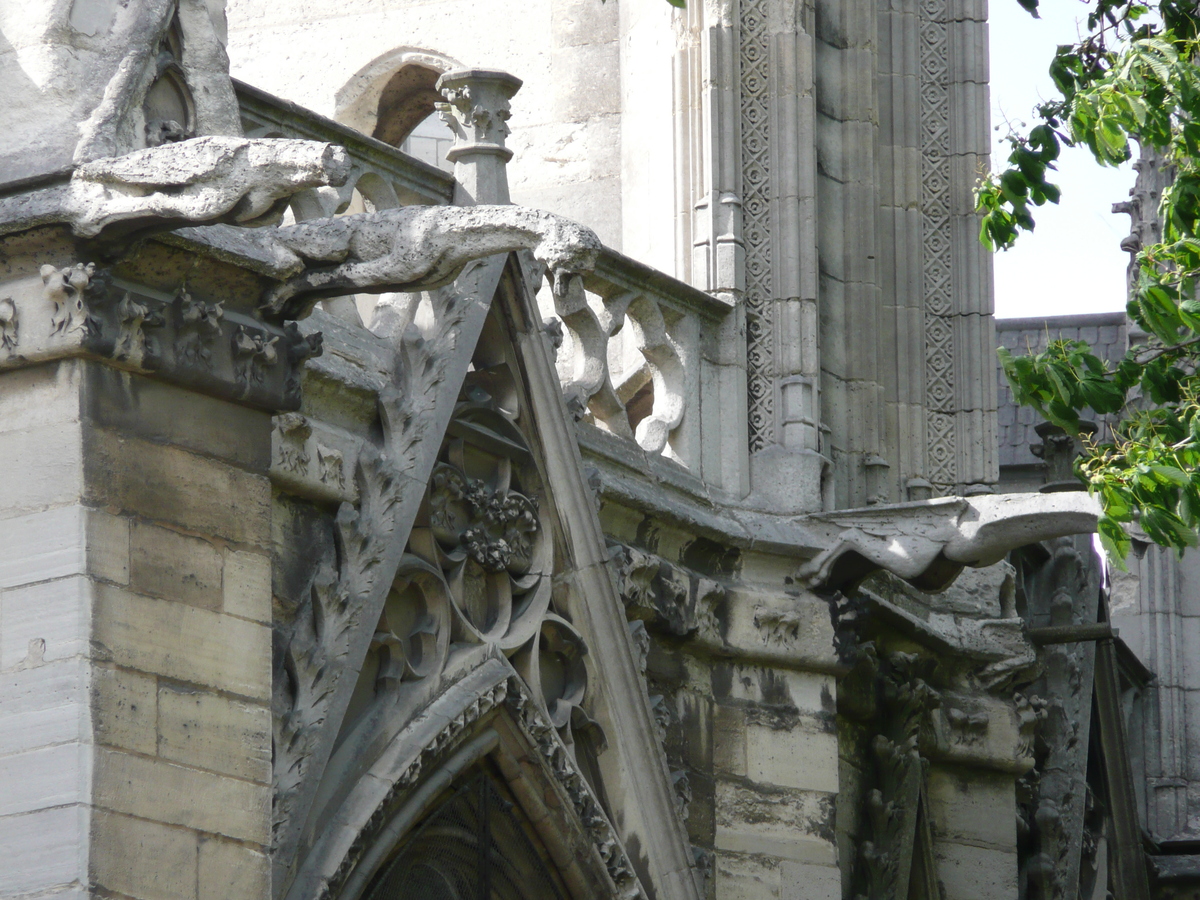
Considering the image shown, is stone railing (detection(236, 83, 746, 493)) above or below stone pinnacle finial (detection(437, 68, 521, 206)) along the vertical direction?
below

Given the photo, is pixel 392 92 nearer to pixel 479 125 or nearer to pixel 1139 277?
pixel 479 125

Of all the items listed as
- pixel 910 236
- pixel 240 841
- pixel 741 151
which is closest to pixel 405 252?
pixel 240 841

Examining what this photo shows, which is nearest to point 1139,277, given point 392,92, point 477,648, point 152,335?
point 477,648

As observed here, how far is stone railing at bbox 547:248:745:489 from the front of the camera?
769 cm

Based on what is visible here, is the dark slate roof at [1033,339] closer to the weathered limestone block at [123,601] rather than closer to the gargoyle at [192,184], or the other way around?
the weathered limestone block at [123,601]

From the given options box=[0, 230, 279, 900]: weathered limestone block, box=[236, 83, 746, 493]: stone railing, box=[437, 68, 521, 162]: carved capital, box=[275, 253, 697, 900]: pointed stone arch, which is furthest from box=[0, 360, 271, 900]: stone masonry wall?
box=[437, 68, 521, 162]: carved capital

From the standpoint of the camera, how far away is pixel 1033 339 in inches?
722

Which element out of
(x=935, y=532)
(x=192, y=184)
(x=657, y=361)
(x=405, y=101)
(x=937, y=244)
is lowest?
(x=192, y=184)

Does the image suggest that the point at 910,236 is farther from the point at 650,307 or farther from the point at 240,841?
the point at 240,841

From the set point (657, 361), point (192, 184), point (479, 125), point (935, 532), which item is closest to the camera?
point (192, 184)

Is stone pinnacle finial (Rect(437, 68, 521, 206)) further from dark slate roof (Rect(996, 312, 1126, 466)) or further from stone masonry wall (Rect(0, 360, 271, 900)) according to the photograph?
dark slate roof (Rect(996, 312, 1126, 466))

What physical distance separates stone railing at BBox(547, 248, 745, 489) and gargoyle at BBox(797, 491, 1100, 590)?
1.55ft

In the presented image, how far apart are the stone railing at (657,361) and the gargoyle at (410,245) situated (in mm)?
2158

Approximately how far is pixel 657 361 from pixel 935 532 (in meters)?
1.02
